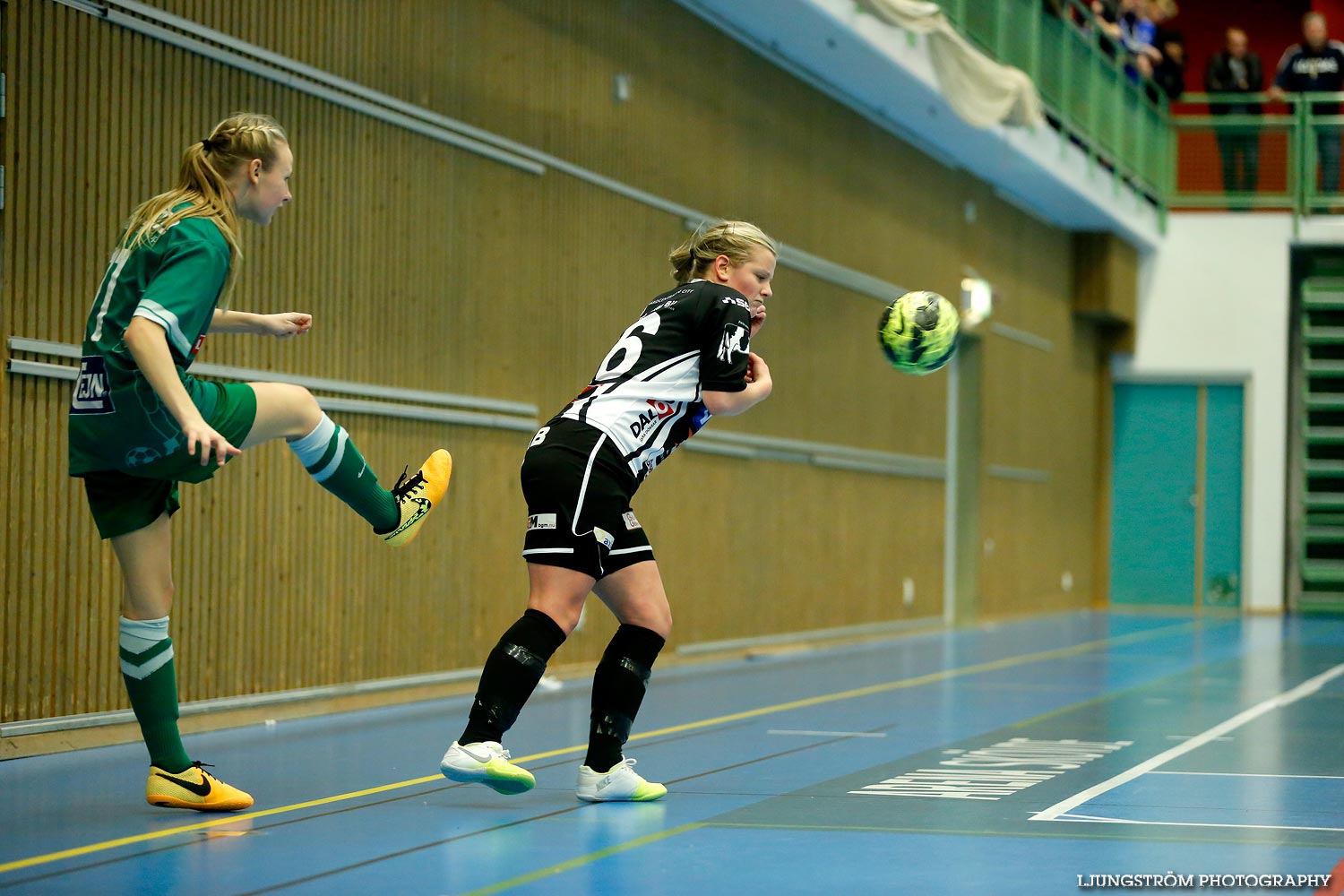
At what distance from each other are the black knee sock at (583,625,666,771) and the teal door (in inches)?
780

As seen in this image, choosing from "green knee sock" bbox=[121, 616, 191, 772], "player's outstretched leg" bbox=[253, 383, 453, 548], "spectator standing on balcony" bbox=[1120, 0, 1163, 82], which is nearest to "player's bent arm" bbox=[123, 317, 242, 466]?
"player's outstretched leg" bbox=[253, 383, 453, 548]

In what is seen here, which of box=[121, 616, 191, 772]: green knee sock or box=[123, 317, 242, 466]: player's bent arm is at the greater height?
box=[123, 317, 242, 466]: player's bent arm

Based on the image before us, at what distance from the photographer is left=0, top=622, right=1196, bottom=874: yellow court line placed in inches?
175

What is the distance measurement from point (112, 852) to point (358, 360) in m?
4.59

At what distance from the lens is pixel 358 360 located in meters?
8.70

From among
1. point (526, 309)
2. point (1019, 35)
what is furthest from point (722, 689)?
point (1019, 35)

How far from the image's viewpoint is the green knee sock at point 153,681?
4.82 meters

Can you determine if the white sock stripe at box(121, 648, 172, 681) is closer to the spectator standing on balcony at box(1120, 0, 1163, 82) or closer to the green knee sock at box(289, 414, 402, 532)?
the green knee sock at box(289, 414, 402, 532)

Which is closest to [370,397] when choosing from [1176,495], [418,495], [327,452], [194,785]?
[418,495]

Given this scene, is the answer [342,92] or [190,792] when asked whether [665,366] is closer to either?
[190,792]

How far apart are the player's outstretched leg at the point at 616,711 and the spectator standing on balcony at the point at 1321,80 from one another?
20009mm

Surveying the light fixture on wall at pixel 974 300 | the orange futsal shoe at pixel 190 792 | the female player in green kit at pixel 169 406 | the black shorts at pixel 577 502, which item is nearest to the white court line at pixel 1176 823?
the black shorts at pixel 577 502

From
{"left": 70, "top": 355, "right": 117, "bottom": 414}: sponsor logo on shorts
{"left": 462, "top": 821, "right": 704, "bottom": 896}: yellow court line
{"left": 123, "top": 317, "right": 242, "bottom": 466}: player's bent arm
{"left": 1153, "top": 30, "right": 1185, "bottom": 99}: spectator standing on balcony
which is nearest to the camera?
{"left": 462, "top": 821, "right": 704, "bottom": 896}: yellow court line

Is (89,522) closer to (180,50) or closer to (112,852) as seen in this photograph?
(180,50)
